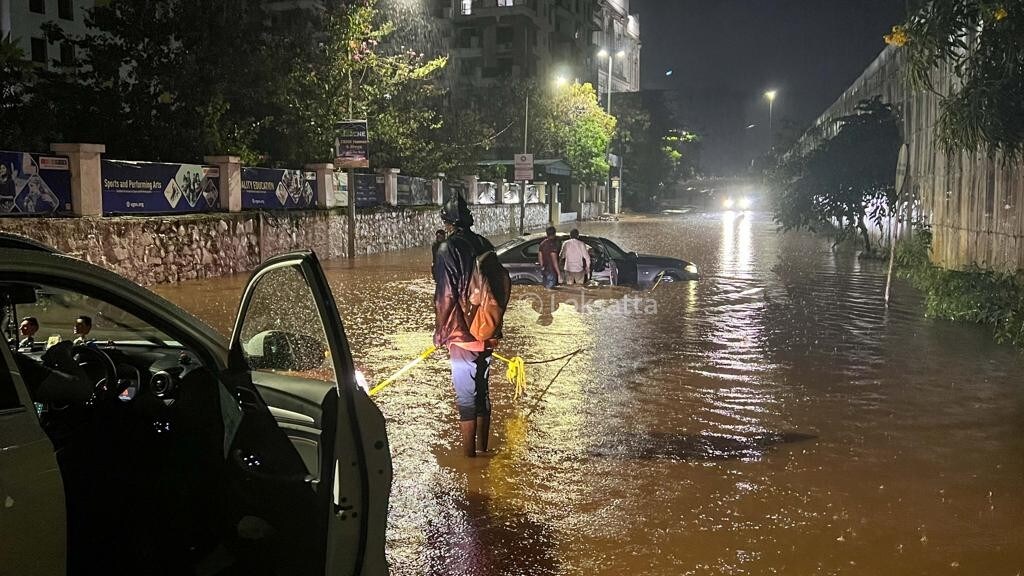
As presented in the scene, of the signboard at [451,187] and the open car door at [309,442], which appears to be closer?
the open car door at [309,442]

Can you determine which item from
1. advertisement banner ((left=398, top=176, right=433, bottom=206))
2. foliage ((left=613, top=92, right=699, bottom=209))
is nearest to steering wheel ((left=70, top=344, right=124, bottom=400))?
advertisement banner ((left=398, top=176, right=433, bottom=206))

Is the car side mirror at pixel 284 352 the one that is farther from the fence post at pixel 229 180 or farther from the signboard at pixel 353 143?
the signboard at pixel 353 143

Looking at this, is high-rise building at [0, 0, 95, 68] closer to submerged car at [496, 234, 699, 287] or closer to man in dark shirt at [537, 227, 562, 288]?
submerged car at [496, 234, 699, 287]

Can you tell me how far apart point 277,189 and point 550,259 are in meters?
9.93

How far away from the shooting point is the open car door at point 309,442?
2984mm

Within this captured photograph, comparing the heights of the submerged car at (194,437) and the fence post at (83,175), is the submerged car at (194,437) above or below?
below

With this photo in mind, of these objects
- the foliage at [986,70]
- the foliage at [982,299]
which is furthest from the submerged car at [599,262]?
the foliage at [986,70]

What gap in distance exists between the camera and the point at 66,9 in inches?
1923

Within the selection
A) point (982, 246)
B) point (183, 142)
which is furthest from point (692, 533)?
point (183, 142)

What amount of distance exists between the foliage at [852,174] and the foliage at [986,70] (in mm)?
14457

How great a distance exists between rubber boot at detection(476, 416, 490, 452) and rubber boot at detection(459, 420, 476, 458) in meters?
0.06

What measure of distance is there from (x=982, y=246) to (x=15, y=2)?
45.7m

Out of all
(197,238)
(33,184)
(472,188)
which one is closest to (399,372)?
(33,184)

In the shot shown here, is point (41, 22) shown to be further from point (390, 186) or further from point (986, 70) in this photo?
point (986, 70)
